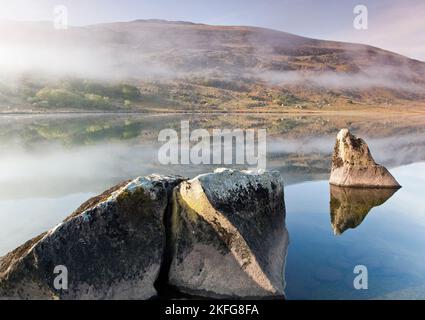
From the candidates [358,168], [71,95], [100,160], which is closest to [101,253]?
[358,168]

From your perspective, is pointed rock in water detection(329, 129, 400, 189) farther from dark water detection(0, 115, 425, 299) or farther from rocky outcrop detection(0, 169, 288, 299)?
rocky outcrop detection(0, 169, 288, 299)

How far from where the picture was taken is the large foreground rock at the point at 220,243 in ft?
36.5

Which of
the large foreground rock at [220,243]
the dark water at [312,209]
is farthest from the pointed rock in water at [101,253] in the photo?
the dark water at [312,209]

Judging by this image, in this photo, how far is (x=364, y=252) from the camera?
14.6m

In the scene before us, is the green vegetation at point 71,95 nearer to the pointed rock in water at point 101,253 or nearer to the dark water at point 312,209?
the dark water at point 312,209

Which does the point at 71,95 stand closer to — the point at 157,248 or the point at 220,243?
the point at 157,248

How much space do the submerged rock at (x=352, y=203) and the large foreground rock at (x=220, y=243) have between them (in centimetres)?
573

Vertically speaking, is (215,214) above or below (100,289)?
above

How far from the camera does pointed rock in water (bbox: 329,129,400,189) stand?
2297cm

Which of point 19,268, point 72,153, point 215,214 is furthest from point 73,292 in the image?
point 72,153

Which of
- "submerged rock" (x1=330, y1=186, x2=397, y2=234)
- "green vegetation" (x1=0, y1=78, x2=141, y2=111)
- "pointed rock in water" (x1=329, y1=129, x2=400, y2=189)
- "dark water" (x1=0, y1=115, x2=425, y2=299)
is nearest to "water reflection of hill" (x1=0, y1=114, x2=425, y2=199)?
"dark water" (x1=0, y1=115, x2=425, y2=299)

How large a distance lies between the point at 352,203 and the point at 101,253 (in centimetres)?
1278
